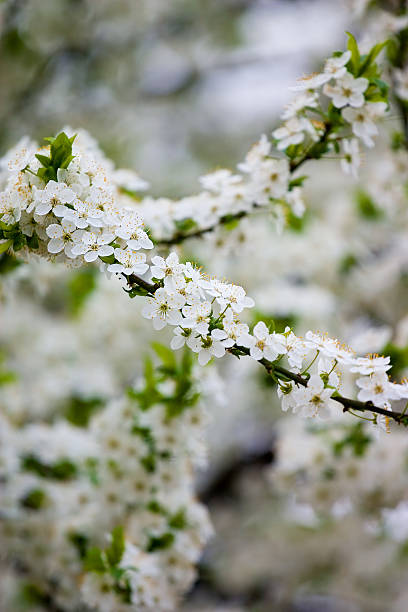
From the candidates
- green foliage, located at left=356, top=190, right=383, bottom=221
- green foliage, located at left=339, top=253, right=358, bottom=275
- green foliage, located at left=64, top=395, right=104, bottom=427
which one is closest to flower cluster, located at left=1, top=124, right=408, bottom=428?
green foliage, located at left=64, top=395, right=104, bottom=427

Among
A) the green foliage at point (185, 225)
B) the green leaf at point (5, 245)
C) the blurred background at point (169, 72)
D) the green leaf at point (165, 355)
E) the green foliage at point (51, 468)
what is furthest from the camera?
the blurred background at point (169, 72)

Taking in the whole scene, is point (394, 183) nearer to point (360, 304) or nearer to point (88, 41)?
point (360, 304)

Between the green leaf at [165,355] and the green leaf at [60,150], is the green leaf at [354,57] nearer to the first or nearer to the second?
the green leaf at [60,150]

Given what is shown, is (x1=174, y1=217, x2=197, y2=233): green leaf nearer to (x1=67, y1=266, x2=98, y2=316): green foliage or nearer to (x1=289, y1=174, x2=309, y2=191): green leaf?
(x1=289, y1=174, x2=309, y2=191): green leaf

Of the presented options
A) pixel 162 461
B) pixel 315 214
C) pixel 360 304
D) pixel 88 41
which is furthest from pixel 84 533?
pixel 88 41

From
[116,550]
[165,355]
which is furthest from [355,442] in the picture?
[116,550]

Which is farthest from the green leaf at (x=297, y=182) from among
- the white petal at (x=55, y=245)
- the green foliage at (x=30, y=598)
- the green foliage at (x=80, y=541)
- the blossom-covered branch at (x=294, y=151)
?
the green foliage at (x=30, y=598)
